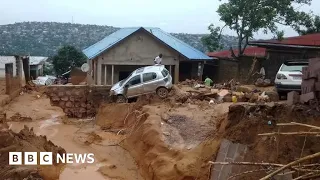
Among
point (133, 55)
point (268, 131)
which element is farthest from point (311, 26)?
point (268, 131)

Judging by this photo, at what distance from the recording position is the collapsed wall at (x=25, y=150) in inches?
316

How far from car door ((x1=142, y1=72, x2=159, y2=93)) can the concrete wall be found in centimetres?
707

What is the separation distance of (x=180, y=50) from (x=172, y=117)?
1200 cm

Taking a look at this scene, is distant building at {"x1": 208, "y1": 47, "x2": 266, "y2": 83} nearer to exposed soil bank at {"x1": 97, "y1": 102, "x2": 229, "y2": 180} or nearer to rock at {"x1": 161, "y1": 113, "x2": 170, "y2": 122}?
exposed soil bank at {"x1": 97, "y1": 102, "x2": 229, "y2": 180}

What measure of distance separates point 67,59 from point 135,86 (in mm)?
21635

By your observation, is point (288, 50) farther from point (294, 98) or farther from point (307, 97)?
point (307, 97)

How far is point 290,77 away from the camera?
45.7ft

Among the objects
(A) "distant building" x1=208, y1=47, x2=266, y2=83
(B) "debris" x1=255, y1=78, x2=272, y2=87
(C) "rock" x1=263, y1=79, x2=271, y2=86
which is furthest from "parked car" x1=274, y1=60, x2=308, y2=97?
(A) "distant building" x1=208, y1=47, x2=266, y2=83

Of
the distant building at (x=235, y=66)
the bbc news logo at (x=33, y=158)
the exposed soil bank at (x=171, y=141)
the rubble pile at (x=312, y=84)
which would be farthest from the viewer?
the distant building at (x=235, y=66)

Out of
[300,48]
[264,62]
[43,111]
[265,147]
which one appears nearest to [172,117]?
[265,147]

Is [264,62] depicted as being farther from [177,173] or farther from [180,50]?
[177,173]

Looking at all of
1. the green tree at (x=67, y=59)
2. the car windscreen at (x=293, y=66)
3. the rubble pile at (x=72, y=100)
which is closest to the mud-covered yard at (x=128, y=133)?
the rubble pile at (x=72, y=100)

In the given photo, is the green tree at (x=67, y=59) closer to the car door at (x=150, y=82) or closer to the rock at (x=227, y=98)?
the car door at (x=150, y=82)

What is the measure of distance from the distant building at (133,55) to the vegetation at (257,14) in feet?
12.4
